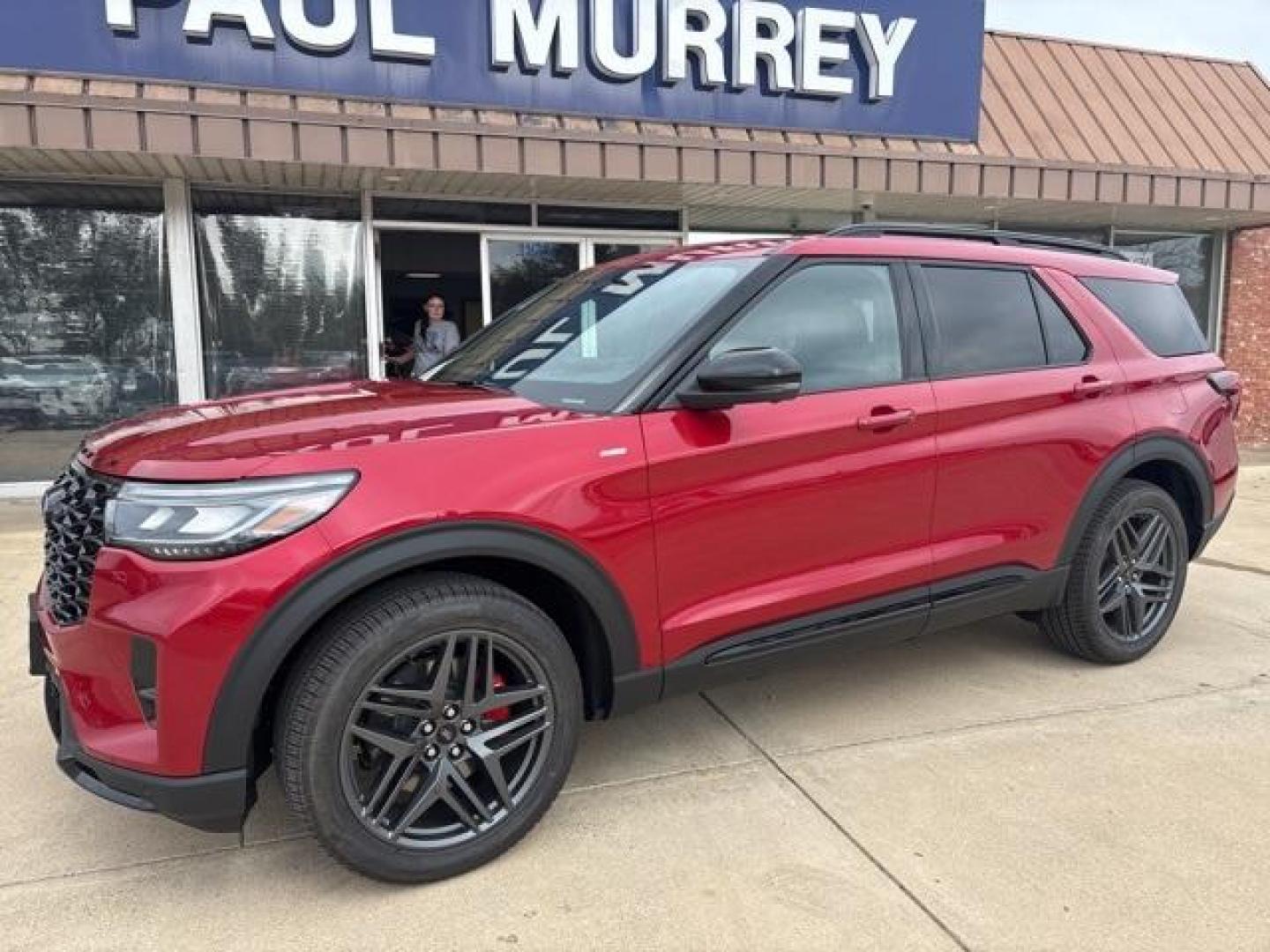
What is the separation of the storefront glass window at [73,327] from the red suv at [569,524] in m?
5.87

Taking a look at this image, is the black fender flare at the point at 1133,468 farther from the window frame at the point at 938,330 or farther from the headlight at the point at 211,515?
the headlight at the point at 211,515

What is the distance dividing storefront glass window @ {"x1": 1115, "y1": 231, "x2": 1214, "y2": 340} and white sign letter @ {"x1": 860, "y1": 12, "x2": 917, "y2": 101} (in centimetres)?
479

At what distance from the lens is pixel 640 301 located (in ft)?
10.4

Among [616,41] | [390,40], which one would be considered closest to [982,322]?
[616,41]

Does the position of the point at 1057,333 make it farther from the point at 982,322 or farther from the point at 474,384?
the point at 474,384

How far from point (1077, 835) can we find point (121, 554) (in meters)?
2.72

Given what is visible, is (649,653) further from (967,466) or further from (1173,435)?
(1173,435)

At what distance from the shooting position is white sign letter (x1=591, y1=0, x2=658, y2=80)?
26.4 ft

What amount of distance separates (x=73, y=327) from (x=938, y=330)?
25.5 ft

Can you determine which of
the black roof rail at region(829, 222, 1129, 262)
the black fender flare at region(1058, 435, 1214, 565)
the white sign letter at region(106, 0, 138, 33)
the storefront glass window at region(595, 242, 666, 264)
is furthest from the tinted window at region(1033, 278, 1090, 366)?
the white sign letter at region(106, 0, 138, 33)

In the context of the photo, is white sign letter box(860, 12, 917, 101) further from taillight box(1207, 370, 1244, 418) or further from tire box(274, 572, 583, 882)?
tire box(274, 572, 583, 882)

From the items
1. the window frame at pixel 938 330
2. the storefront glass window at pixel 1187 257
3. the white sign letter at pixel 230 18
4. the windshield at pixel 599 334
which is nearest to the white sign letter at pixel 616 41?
the white sign letter at pixel 230 18

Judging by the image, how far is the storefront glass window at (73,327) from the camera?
800 centimetres

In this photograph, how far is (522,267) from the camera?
948cm
